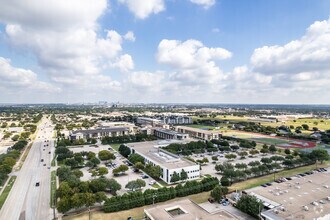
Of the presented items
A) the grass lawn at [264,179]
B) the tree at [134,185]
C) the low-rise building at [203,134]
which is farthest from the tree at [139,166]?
the low-rise building at [203,134]

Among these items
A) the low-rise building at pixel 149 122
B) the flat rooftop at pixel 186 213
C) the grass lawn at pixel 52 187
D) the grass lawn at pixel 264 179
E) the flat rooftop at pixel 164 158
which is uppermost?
the low-rise building at pixel 149 122

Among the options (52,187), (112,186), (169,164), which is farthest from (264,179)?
(52,187)

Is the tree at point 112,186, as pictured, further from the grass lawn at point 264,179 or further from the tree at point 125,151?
the tree at point 125,151

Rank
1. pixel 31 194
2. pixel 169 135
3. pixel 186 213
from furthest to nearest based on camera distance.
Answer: pixel 169 135 → pixel 31 194 → pixel 186 213

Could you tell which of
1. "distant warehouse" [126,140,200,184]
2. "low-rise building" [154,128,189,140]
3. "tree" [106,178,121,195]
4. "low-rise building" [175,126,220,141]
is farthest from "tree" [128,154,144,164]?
"low-rise building" [175,126,220,141]

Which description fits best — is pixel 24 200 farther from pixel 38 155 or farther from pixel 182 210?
pixel 38 155

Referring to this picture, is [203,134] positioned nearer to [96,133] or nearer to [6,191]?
[96,133]

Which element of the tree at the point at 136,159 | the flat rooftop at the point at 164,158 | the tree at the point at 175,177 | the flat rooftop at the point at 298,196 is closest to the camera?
the flat rooftop at the point at 298,196
